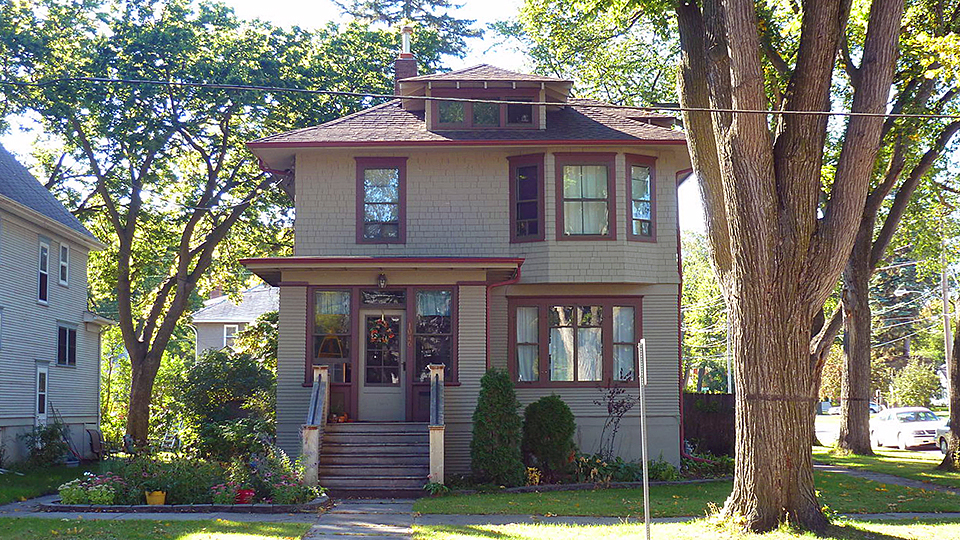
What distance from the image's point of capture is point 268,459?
15.6 m

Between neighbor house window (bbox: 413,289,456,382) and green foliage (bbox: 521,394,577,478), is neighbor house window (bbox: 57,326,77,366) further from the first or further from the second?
green foliage (bbox: 521,394,577,478)

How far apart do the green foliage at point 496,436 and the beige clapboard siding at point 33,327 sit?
456 inches

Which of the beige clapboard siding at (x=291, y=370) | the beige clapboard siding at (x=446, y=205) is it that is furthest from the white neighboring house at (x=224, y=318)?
the beige clapboard siding at (x=291, y=370)

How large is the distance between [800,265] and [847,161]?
150 centimetres

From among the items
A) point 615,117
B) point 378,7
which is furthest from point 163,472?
point 378,7

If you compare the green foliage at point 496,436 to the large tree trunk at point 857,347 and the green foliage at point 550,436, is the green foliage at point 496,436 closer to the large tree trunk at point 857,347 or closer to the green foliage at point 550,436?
the green foliage at point 550,436

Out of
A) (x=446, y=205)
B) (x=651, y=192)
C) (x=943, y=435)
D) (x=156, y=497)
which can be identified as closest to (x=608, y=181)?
(x=651, y=192)

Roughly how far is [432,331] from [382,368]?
4.16 feet

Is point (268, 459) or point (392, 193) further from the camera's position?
point (392, 193)

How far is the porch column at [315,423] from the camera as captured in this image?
1689 centimetres

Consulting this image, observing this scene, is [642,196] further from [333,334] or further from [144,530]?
[144,530]

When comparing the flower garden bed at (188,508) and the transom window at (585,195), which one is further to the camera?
the transom window at (585,195)

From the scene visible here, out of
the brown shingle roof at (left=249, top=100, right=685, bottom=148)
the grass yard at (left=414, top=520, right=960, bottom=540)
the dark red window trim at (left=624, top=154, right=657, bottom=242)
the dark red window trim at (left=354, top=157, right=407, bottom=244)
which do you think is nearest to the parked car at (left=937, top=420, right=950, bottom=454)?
the dark red window trim at (left=624, top=154, right=657, bottom=242)

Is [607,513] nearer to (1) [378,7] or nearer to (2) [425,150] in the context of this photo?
(2) [425,150]
